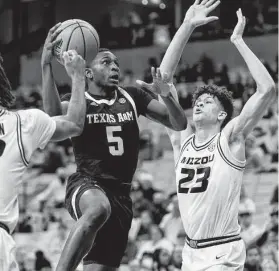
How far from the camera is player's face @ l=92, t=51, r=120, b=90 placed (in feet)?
20.6

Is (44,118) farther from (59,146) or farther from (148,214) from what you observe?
(59,146)

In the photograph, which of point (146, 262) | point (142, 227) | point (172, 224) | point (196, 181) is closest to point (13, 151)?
point (196, 181)

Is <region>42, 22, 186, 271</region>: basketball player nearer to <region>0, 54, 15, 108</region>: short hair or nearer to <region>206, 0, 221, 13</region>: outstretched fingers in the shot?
<region>206, 0, 221, 13</region>: outstretched fingers

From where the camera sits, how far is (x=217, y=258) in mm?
5930

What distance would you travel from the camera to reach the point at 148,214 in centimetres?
1327

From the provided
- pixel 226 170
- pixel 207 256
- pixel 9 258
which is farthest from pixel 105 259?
pixel 9 258

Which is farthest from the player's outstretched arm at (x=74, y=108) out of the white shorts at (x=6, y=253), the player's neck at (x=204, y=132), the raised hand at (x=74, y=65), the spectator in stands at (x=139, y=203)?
the spectator in stands at (x=139, y=203)

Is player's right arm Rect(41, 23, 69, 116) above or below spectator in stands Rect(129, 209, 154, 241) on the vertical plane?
above

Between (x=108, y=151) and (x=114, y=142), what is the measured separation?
0.32 ft

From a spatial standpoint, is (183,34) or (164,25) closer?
(183,34)

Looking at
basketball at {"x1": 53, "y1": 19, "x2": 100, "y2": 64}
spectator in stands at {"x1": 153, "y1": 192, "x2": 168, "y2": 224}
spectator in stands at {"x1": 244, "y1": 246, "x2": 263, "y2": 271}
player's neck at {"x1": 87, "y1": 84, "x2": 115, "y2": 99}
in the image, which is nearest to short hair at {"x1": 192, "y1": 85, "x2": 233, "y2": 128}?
player's neck at {"x1": 87, "y1": 84, "x2": 115, "y2": 99}

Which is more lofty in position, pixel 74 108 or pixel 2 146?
pixel 74 108

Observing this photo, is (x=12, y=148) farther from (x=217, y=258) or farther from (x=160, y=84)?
(x=217, y=258)

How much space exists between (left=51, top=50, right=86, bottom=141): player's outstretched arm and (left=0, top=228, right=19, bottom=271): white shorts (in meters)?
0.76
